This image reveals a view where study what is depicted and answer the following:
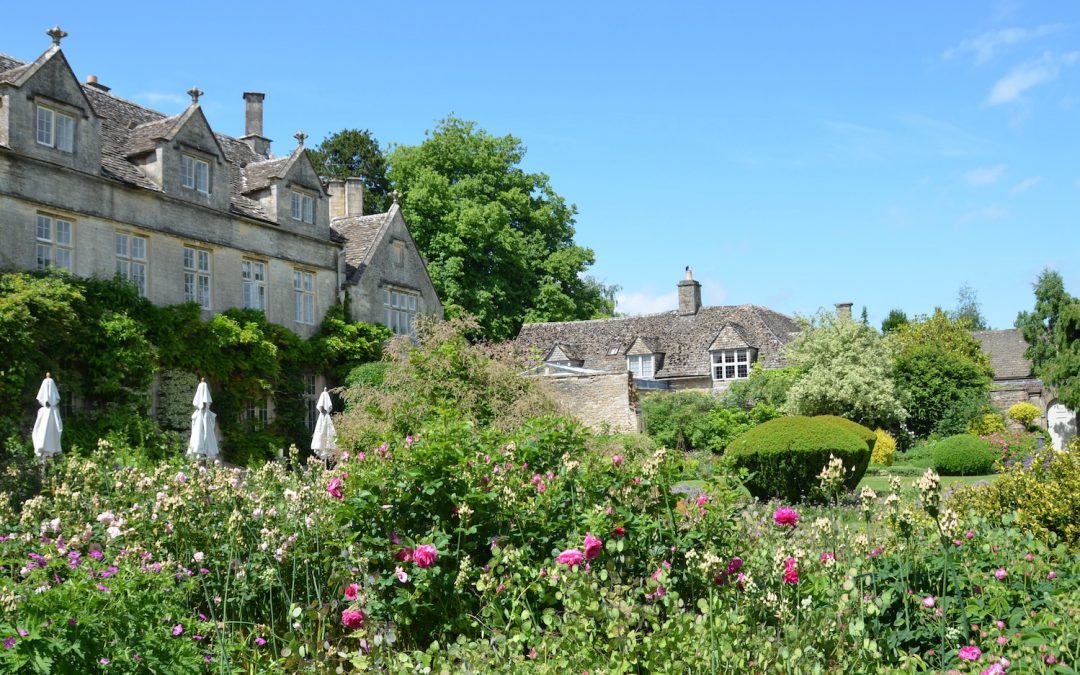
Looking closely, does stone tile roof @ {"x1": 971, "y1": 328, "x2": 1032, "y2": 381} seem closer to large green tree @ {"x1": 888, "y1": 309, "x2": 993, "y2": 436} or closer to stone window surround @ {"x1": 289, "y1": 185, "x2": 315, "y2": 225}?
large green tree @ {"x1": 888, "y1": 309, "x2": 993, "y2": 436}

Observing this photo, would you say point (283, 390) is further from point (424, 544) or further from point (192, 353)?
point (424, 544)

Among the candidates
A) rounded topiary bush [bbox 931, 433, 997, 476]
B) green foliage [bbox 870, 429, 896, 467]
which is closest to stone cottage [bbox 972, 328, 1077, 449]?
green foliage [bbox 870, 429, 896, 467]

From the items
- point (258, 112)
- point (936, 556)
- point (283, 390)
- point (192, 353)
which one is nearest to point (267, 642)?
point (936, 556)

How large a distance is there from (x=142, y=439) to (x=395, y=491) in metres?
16.5

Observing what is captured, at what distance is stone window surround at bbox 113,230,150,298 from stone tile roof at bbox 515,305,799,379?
22.5m

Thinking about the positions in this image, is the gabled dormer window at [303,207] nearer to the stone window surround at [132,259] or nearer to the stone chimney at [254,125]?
the stone chimney at [254,125]

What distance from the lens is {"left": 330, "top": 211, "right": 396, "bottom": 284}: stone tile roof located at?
29.5m

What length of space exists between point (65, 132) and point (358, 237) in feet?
36.6

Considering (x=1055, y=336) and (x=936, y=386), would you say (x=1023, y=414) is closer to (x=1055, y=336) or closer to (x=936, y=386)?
(x=1055, y=336)

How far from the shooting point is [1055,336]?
137ft

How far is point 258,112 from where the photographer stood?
30594mm

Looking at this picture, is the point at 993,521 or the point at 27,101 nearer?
the point at 993,521

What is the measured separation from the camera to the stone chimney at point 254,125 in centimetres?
3008

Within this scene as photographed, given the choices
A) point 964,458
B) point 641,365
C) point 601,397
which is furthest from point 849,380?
point 641,365
